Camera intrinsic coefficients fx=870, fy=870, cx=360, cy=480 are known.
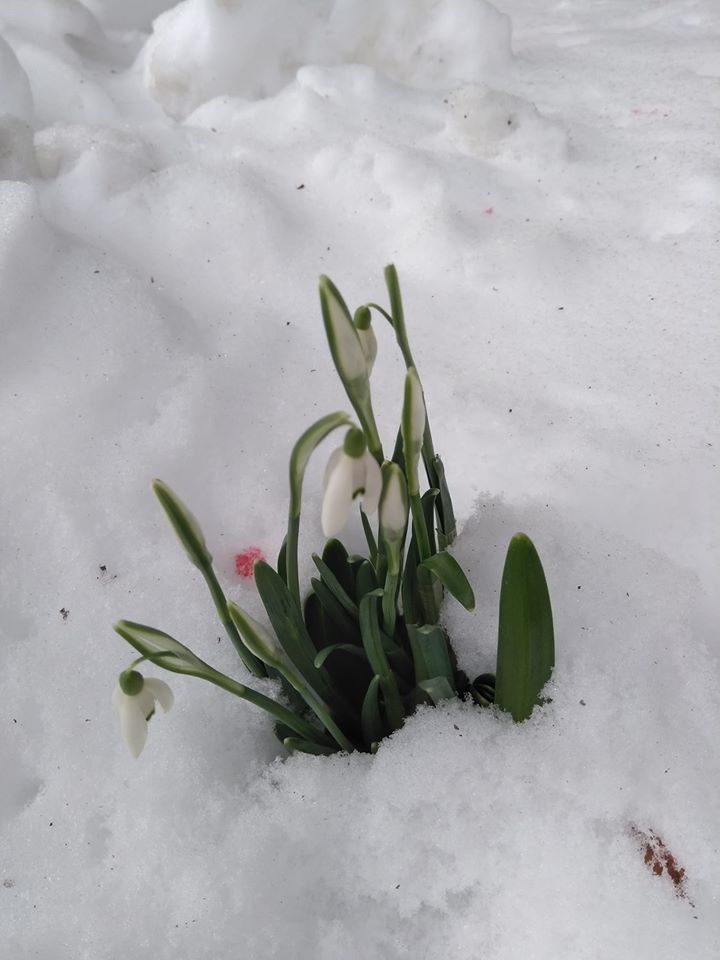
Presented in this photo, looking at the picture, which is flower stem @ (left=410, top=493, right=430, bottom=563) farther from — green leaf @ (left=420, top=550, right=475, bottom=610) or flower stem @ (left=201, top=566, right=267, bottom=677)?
flower stem @ (left=201, top=566, right=267, bottom=677)

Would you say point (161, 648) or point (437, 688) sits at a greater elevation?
point (161, 648)

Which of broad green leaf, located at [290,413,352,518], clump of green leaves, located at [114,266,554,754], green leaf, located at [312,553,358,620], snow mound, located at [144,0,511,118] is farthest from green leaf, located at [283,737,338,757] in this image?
snow mound, located at [144,0,511,118]

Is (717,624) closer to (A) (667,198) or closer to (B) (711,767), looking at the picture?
(B) (711,767)

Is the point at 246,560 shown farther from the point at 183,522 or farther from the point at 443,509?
the point at 183,522

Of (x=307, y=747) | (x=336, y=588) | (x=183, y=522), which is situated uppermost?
(x=183, y=522)

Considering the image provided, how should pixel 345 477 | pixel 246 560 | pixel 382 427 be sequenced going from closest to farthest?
1. pixel 345 477
2. pixel 246 560
3. pixel 382 427

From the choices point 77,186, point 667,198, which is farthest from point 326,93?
point 667,198

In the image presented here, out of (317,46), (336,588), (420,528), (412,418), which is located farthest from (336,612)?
(317,46)
